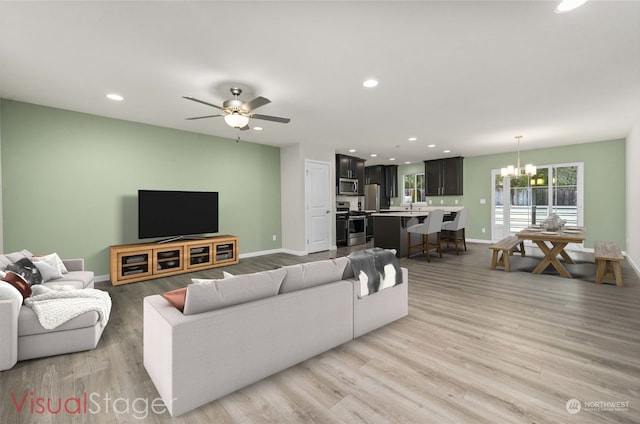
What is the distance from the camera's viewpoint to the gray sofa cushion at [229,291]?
5.55 ft

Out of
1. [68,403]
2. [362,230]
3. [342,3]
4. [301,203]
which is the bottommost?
[68,403]

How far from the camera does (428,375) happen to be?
1.94 m

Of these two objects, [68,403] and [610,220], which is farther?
[610,220]

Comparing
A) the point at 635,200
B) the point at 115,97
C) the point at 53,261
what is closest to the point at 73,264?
the point at 53,261

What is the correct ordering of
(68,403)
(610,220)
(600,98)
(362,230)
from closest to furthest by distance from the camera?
(68,403) < (600,98) < (610,220) < (362,230)

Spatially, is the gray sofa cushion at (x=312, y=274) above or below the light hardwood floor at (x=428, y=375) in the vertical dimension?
above

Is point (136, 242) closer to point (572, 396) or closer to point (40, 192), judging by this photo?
point (40, 192)

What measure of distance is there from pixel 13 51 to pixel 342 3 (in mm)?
2905

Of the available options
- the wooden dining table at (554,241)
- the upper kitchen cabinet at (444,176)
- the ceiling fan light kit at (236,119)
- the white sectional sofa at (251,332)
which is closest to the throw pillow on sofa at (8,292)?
the white sectional sofa at (251,332)

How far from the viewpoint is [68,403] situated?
66.6 inches

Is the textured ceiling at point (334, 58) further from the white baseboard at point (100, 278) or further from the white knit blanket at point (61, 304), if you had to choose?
the white baseboard at point (100, 278)

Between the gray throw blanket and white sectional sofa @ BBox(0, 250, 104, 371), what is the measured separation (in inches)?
86.5

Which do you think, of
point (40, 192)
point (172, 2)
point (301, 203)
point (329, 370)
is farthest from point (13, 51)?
point (301, 203)

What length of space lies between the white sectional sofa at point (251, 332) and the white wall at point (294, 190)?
4114 millimetres
